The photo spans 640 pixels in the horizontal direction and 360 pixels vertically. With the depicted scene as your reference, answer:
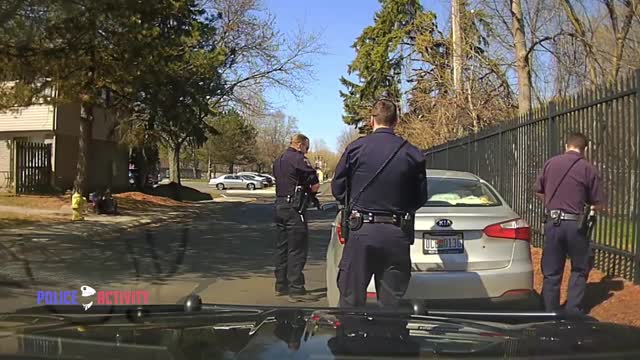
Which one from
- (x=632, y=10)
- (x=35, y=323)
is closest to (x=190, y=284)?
(x=35, y=323)

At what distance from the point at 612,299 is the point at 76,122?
96.8 feet

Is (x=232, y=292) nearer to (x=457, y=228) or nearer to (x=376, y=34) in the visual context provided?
(x=457, y=228)

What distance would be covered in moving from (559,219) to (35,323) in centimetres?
491

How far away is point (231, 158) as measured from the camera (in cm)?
8119

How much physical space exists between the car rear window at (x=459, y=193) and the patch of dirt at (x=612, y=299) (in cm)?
153

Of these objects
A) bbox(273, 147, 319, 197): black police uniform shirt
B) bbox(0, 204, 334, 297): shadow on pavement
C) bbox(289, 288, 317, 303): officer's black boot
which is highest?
bbox(273, 147, 319, 197): black police uniform shirt

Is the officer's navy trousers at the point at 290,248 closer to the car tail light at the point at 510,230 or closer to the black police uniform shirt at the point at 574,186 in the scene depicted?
the car tail light at the point at 510,230

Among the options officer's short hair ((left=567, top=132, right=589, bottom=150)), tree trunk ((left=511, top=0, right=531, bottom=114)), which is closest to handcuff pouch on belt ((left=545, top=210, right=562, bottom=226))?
officer's short hair ((left=567, top=132, right=589, bottom=150))

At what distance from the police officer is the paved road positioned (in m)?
0.28

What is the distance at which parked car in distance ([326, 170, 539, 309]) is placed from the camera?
626 centimetres

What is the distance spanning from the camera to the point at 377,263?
16.0 feet
